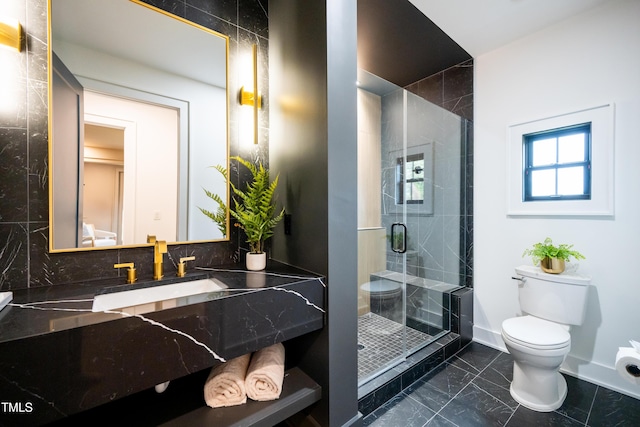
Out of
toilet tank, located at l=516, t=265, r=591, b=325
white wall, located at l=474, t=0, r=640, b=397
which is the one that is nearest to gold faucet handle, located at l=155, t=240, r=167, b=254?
toilet tank, located at l=516, t=265, r=591, b=325

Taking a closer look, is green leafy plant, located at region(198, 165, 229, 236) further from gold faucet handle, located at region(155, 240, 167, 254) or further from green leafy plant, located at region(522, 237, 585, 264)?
green leafy plant, located at region(522, 237, 585, 264)

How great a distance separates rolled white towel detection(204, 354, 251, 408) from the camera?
3.76 feet

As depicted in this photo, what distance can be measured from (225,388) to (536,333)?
1920 millimetres

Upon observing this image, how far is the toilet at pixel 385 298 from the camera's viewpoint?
235 cm

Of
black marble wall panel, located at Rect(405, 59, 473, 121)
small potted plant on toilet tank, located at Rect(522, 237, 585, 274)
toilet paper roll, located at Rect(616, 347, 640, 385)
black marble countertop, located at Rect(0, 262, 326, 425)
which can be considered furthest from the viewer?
black marble wall panel, located at Rect(405, 59, 473, 121)

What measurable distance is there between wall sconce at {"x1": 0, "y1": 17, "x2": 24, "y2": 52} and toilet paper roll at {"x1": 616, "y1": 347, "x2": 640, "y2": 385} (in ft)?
9.51

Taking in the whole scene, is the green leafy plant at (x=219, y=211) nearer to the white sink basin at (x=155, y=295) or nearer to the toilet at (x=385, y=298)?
the white sink basin at (x=155, y=295)

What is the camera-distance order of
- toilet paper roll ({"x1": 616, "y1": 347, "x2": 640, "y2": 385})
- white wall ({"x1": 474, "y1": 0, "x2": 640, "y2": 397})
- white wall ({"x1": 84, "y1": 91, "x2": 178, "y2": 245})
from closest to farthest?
toilet paper roll ({"x1": 616, "y1": 347, "x2": 640, "y2": 385})
white wall ({"x1": 84, "y1": 91, "x2": 178, "y2": 245})
white wall ({"x1": 474, "y1": 0, "x2": 640, "y2": 397})

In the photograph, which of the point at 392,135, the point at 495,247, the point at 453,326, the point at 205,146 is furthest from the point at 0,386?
the point at 495,247

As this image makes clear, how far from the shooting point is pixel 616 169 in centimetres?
179

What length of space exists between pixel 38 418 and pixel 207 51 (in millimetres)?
1714

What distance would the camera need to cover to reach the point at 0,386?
67 cm

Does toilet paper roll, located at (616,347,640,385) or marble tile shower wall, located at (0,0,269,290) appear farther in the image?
toilet paper roll, located at (616,347,640,385)

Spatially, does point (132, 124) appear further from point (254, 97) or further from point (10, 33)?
point (254, 97)
